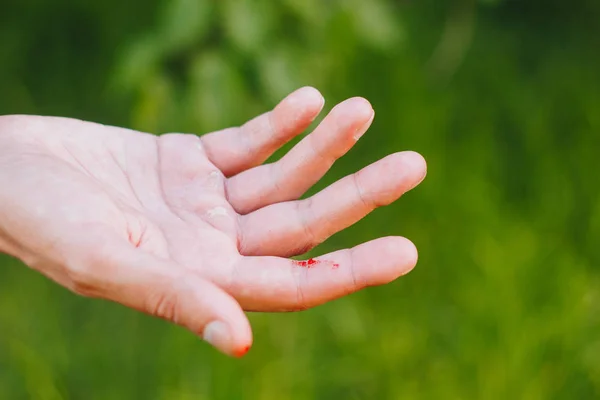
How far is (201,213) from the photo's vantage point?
129 centimetres

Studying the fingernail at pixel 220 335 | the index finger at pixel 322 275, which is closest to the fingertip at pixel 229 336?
the fingernail at pixel 220 335

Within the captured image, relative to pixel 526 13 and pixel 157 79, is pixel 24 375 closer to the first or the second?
pixel 157 79

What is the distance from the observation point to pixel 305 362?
205 cm

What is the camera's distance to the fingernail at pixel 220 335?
89cm

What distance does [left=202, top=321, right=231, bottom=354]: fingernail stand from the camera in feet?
2.92

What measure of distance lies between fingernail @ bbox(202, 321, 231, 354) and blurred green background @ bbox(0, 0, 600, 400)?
0.85 m

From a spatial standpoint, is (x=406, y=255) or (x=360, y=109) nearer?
(x=406, y=255)

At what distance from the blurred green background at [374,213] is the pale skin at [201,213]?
1.02ft

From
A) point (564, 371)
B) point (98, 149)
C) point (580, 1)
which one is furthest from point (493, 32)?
point (98, 149)

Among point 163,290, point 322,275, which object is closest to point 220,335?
point 163,290

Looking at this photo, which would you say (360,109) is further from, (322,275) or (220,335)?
(220,335)

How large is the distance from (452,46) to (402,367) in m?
1.67

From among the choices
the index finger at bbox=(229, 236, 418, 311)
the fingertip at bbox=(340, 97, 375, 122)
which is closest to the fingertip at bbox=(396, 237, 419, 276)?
the index finger at bbox=(229, 236, 418, 311)

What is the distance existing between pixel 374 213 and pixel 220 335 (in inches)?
67.0
